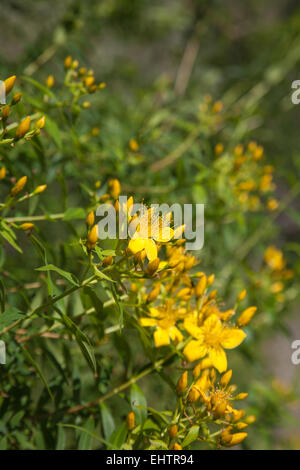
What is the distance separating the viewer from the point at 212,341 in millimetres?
886

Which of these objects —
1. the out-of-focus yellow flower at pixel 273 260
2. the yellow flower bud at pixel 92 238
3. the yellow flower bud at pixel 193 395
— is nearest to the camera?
the yellow flower bud at pixel 92 238

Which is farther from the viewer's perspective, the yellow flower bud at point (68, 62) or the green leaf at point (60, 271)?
the yellow flower bud at point (68, 62)

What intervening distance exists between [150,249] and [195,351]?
27 cm

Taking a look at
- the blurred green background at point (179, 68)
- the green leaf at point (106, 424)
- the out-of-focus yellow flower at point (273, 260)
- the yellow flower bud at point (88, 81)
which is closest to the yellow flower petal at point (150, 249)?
the green leaf at point (106, 424)

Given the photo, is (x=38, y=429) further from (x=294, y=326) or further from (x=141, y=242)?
(x=294, y=326)

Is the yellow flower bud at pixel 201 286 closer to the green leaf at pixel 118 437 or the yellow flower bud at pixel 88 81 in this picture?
the green leaf at pixel 118 437

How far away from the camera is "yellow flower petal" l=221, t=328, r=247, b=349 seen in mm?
928

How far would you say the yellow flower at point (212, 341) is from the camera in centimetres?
88

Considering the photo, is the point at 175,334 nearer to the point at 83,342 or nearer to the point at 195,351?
the point at 195,351

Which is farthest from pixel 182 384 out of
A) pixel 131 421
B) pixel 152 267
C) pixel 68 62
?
pixel 68 62

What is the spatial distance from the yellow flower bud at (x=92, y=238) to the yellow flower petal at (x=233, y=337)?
1.27 feet

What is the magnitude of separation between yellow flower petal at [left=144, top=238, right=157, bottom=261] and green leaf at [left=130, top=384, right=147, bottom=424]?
33 cm

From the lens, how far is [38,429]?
0.98 m
